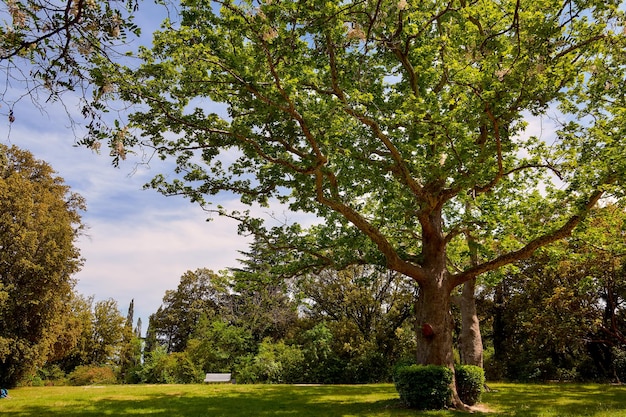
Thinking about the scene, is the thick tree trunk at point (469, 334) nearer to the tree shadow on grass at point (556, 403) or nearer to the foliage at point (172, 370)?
the tree shadow on grass at point (556, 403)

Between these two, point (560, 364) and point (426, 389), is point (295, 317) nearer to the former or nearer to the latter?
point (560, 364)

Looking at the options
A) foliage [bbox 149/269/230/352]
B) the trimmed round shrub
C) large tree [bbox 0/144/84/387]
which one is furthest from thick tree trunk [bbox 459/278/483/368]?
foliage [bbox 149/269/230/352]

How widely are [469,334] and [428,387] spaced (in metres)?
5.34

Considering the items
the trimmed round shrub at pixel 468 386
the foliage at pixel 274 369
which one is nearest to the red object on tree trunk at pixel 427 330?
the trimmed round shrub at pixel 468 386

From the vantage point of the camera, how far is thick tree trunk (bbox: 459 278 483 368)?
15.5 m

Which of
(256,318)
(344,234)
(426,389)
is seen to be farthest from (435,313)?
(256,318)

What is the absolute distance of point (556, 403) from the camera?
12.1 metres

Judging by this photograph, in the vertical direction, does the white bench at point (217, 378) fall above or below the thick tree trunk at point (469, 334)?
below

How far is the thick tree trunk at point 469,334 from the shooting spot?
610 inches

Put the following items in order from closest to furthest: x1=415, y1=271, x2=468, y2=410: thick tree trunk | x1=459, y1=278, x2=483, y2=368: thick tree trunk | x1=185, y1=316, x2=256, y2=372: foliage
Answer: x1=415, y1=271, x2=468, y2=410: thick tree trunk
x1=459, y1=278, x2=483, y2=368: thick tree trunk
x1=185, y1=316, x2=256, y2=372: foliage

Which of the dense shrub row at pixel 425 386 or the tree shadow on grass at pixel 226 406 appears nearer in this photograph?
the tree shadow on grass at pixel 226 406

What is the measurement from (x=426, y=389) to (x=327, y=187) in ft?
19.4

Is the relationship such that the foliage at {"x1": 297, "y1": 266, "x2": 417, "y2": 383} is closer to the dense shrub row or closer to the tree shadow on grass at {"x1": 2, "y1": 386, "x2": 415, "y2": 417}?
the tree shadow on grass at {"x1": 2, "y1": 386, "x2": 415, "y2": 417}

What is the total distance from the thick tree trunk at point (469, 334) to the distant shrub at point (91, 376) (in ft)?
68.0
